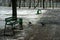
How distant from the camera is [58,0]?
4062cm

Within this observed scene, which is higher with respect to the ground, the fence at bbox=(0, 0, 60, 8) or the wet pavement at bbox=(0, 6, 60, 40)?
the fence at bbox=(0, 0, 60, 8)

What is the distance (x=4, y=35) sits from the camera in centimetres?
1384

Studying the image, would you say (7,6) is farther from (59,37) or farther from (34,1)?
(59,37)

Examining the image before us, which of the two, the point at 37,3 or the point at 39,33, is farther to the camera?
the point at 37,3

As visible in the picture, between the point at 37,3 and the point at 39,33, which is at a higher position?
the point at 37,3

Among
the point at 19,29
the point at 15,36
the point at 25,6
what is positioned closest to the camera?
the point at 15,36

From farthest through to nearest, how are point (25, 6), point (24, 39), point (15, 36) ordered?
point (25, 6) < point (15, 36) < point (24, 39)

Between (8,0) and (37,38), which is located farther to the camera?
(8,0)

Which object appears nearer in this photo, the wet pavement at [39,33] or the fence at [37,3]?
the wet pavement at [39,33]

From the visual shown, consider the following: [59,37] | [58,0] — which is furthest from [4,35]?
[58,0]

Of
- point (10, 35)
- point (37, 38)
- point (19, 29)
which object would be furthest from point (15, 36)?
point (19, 29)

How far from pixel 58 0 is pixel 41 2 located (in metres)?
3.94

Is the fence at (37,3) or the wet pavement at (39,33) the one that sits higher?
the fence at (37,3)

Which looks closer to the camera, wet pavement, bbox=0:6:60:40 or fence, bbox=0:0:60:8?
wet pavement, bbox=0:6:60:40
